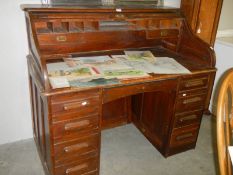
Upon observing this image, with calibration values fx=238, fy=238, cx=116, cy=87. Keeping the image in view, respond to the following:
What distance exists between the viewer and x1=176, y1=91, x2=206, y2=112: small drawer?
1777 mm

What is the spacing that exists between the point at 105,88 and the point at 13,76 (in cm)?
83

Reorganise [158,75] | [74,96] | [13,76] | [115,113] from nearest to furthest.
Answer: [74,96], [158,75], [13,76], [115,113]

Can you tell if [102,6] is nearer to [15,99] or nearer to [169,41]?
[169,41]

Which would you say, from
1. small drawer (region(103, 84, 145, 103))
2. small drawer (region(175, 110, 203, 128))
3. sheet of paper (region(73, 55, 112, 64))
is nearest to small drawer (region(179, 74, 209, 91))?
small drawer (region(175, 110, 203, 128))

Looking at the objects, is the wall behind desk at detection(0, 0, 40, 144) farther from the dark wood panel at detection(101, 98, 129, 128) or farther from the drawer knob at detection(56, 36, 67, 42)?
the dark wood panel at detection(101, 98, 129, 128)

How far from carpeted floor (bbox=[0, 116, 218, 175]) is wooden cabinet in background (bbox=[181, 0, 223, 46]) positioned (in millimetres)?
1019

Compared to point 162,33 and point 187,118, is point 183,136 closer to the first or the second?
point 187,118

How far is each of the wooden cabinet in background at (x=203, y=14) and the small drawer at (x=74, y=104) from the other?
3.99 ft

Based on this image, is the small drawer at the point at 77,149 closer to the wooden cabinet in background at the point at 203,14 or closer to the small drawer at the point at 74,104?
the small drawer at the point at 74,104

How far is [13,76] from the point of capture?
1.80 meters

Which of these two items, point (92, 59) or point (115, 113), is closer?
point (92, 59)

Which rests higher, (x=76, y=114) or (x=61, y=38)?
(x=61, y=38)

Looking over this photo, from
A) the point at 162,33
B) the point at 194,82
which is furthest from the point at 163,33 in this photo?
the point at 194,82

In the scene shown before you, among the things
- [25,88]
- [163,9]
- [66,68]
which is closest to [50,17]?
[66,68]
